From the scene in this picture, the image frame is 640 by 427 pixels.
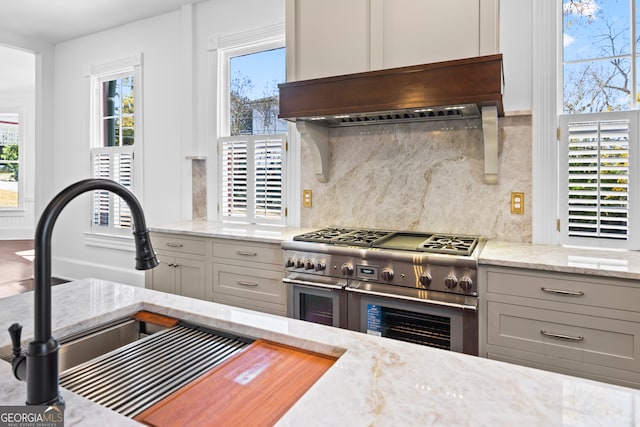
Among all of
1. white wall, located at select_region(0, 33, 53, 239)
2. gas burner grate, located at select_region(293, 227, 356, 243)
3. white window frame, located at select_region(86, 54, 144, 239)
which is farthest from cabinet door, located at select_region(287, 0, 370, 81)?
white wall, located at select_region(0, 33, 53, 239)

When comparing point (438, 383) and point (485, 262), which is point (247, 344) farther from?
point (485, 262)

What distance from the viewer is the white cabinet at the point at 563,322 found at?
1.76m

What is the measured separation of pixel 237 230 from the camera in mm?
3096

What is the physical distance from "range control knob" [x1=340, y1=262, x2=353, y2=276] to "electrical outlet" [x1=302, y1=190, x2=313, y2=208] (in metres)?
1.05

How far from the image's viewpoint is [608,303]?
1775 millimetres

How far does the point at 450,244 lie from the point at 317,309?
89 centimetres

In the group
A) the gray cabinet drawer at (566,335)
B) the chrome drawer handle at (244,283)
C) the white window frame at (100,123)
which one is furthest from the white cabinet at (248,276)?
the white window frame at (100,123)

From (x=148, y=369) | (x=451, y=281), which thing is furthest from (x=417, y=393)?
(x=451, y=281)

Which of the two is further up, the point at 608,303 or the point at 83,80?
the point at 83,80

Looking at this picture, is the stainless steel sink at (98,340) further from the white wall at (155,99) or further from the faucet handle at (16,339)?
the white wall at (155,99)

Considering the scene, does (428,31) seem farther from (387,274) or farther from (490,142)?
(387,274)

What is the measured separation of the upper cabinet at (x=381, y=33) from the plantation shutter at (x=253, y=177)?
2.89 feet

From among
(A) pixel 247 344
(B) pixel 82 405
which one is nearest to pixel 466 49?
(A) pixel 247 344

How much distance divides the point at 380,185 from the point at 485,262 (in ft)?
3.72
